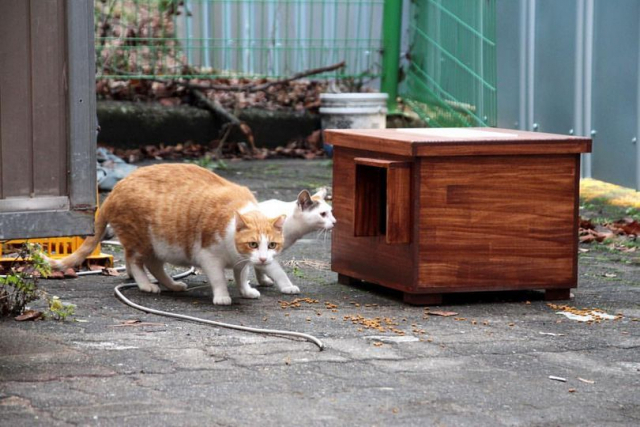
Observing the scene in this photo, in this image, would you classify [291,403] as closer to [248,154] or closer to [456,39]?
[456,39]

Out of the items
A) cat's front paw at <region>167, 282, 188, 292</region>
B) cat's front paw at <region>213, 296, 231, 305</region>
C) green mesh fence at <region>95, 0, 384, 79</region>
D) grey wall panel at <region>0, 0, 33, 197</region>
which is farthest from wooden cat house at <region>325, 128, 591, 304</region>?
green mesh fence at <region>95, 0, 384, 79</region>

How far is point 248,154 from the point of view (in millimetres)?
10703

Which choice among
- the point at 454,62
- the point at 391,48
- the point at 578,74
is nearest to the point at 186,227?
the point at 578,74

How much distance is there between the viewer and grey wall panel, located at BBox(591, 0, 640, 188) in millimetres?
7289

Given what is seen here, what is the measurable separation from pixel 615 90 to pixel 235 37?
4278 millimetres

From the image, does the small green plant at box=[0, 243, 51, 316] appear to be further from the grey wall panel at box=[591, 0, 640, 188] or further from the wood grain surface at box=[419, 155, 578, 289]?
the grey wall panel at box=[591, 0, 640, 188]

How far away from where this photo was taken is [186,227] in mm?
4965

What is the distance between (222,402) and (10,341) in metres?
1.08

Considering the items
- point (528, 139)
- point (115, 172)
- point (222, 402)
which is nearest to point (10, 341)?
point (222, 402)

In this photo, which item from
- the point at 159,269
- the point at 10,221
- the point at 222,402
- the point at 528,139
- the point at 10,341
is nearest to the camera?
the point at 222,402

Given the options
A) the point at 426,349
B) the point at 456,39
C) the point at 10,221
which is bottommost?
the point at 426,349

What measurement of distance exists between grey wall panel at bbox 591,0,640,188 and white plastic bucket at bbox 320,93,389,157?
313 centimetres

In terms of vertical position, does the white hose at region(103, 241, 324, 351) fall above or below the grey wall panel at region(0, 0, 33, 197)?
below

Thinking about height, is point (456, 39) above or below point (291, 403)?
above
